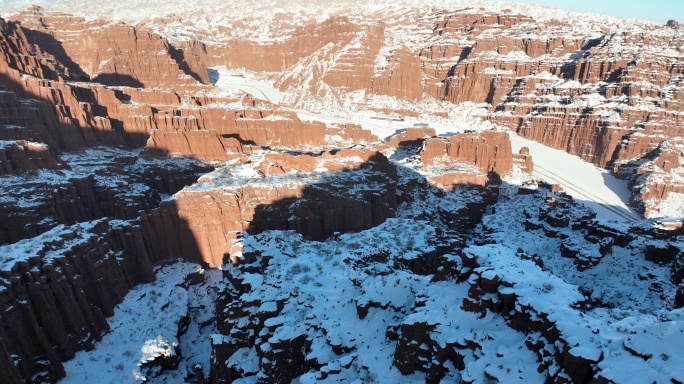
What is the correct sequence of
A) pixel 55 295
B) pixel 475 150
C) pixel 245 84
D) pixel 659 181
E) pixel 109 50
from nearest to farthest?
pixel 55 295 < pixel 475 150 < pixel 659 181 < pixel 109 50 < pixel 245 84

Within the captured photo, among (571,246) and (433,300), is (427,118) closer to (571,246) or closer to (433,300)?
(571,246)

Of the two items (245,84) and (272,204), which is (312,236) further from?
(245,84)

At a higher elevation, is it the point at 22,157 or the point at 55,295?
the point at 22,157

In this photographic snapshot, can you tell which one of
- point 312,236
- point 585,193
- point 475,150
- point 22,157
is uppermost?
point 22,157

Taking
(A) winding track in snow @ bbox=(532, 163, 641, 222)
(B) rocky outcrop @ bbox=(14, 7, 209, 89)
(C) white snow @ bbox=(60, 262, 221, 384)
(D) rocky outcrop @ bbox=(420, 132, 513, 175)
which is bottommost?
(A) winding track in snow @ bbox=(532, 163, 641, 222)

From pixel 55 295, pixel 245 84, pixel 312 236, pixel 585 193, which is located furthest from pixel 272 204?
pixel 245 84

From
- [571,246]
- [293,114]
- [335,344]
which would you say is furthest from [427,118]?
[335,344]

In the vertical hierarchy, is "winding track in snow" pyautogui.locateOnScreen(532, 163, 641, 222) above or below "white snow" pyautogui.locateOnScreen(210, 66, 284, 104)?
below

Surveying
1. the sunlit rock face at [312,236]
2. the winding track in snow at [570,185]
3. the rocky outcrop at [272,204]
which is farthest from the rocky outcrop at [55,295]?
the winding track in snow at [570,185]

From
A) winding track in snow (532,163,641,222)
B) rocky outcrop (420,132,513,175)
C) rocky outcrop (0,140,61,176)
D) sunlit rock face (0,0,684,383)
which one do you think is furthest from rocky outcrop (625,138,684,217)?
rocky outcrop (0,140,61,176)

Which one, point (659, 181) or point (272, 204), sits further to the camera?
point (659, 181)

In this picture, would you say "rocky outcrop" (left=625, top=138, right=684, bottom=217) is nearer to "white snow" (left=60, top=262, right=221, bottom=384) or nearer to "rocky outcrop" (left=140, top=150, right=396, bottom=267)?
"rocky outcrop" (left=140, top=150, right=396, bottom=267)
